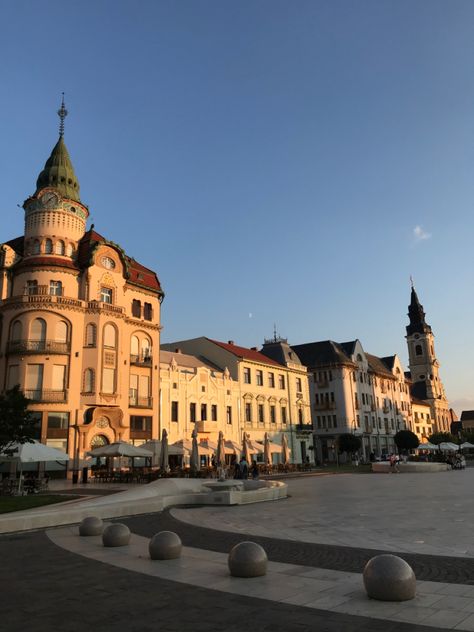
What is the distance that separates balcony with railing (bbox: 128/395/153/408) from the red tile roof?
47.8 feet

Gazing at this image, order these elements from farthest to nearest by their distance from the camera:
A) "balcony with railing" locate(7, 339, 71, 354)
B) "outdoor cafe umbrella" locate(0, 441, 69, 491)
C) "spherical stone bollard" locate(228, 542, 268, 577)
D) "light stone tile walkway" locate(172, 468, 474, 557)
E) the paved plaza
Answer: "balcony with railing" locate(7, 339, 71, 354)
"outdoor cafe umbrella" locate(0, 441, 69, 491)
"light stone tile walkway" locate(172, 468, 474, 557)
"spherical stone bollard" locate(228, 542, 268, 577)
the paved plaza

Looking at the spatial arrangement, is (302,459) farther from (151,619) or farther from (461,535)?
(151,619)

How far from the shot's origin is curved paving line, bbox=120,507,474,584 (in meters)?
8.82

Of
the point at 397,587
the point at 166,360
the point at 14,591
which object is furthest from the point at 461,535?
the point at 166,360

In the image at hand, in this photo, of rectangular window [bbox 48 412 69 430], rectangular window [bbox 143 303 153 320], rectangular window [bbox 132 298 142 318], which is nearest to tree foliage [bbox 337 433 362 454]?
rectangular window [bbox 143 303 153 320]

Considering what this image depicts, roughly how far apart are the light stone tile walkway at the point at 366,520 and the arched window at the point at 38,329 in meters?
25.3

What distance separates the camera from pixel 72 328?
4212 cm

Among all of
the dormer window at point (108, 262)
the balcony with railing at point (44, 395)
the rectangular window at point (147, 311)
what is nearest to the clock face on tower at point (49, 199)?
the dormer window at point (108, 262)

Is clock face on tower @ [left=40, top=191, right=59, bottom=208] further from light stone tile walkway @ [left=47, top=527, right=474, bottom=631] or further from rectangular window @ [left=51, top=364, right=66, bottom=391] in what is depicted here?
light stone tile walkway @ [left=47, top=527, right=474, bottom=631]

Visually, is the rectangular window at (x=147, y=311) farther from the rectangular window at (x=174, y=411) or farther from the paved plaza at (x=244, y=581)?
the paved plaza at (x=244, y=581)

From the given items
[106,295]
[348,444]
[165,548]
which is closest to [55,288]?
[106,295]

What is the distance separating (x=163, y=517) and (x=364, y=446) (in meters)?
70.0

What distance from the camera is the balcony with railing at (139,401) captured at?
45.1m

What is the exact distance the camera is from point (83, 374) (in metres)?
42.3
